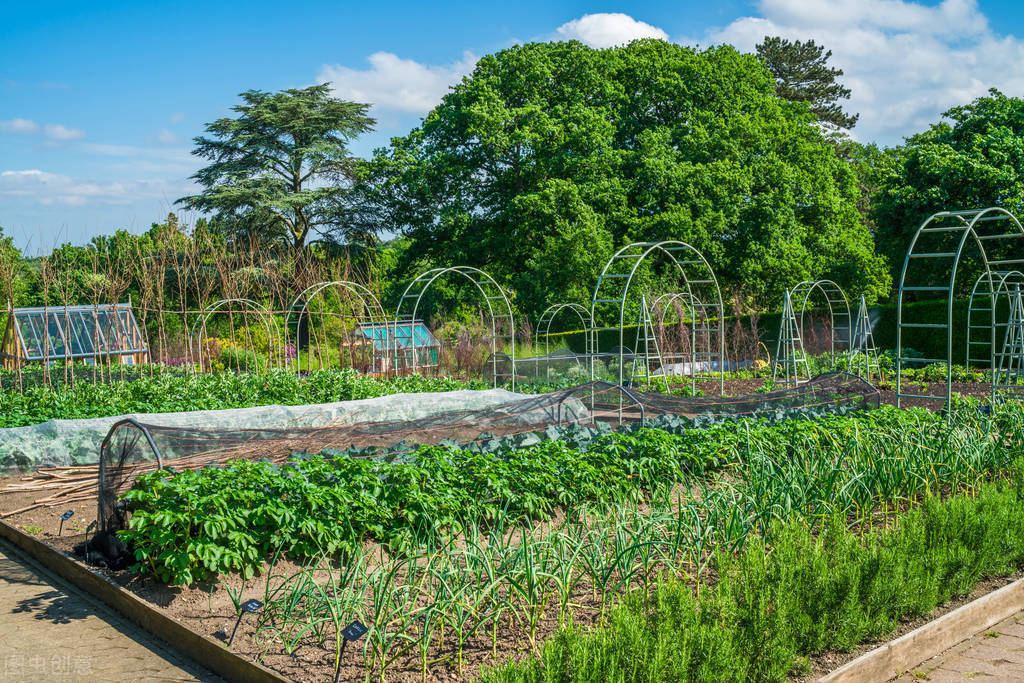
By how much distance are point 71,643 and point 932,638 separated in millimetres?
4580

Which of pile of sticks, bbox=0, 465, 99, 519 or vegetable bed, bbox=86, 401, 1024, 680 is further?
pile of sticks, bbox=0, 465, 99, 519

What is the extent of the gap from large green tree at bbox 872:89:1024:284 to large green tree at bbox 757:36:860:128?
12.1 meters

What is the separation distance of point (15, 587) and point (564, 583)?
3929 millimetres

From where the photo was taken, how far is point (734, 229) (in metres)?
22.4

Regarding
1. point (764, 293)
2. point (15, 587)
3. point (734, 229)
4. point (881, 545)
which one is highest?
point (734, 229)

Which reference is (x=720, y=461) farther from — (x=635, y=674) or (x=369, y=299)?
(x=369, y=299)

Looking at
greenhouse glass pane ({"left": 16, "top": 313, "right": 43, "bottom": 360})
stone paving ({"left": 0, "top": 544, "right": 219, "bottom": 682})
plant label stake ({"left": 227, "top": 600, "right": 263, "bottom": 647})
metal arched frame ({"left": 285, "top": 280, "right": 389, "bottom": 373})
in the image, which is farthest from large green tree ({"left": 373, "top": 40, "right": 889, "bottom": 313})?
plant label stake ({"left": 227, "top": 600, "right": 263, "bottom": 647})

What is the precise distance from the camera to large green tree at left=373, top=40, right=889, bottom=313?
848 inches

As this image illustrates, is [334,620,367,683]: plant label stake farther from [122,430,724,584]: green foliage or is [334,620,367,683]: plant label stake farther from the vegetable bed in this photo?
[122,430,724,584]: green foliage

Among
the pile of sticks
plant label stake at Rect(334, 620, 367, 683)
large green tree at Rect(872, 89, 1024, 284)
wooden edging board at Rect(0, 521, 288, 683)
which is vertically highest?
large green tree at Rect(872, 89, 1024, 284)

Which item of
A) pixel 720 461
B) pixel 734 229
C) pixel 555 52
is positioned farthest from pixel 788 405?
pixel 555 52

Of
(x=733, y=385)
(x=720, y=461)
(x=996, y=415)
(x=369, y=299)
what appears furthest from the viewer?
(x=369, y=299)

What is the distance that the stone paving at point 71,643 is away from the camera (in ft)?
12.8

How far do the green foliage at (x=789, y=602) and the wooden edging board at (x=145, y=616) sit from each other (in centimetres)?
138
